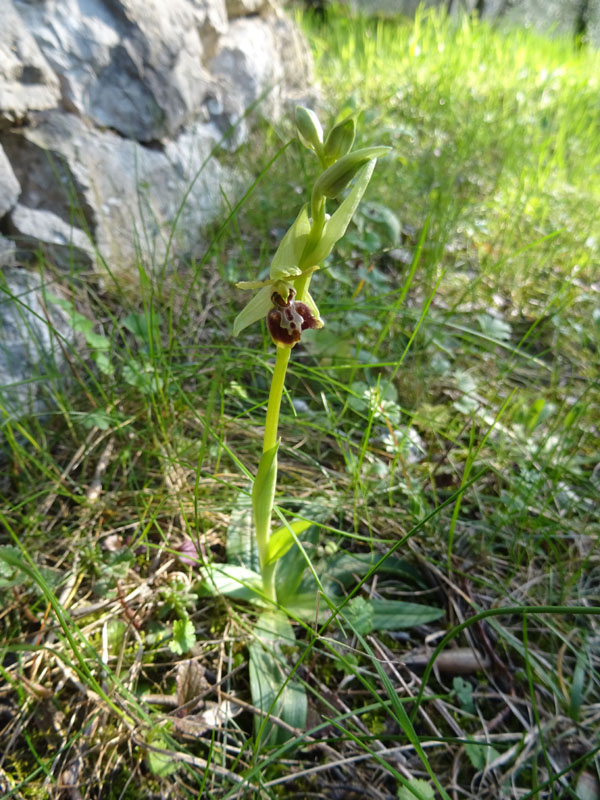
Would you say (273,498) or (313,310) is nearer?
(313,310)

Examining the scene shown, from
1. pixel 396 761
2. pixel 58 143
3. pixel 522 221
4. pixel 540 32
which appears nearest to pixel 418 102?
pixel 522 221

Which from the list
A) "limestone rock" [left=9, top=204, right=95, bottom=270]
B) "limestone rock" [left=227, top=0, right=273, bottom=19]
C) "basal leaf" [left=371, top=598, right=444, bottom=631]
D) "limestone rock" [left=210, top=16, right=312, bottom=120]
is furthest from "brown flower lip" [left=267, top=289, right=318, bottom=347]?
"limestone rock" [left=227, top=0, right=273, bottom=19]

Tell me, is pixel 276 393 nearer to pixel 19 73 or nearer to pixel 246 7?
pixel 19 73

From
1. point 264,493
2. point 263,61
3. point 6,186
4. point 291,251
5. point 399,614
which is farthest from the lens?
point 263,61

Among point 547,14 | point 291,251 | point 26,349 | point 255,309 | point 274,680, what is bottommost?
point 274,680

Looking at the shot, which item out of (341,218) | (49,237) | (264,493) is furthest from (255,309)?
(49,237)

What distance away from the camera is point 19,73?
1.50 meters

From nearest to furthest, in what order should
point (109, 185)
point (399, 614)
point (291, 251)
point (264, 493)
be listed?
point (291, 251)
point (264, 493)
point (399, 614)
point (109, 185)

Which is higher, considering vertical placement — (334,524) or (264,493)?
(264,493)

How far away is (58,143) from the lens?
162cm

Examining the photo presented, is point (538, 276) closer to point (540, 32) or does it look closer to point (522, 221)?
point (522, 221)

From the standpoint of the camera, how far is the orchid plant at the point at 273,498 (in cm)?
81

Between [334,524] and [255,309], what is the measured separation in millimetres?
611

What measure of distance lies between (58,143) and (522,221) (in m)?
1.86
